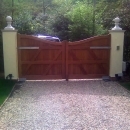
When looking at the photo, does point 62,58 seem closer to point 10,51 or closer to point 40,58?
point 40,58

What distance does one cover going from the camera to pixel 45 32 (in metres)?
19.5

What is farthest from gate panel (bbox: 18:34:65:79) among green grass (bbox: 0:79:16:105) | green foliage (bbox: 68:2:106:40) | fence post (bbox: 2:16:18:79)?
green foliage (bbox: 68:2:106:40)

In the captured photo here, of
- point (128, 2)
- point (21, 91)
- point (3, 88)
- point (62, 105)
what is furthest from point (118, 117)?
point (128, 2)

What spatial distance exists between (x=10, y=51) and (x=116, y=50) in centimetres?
426

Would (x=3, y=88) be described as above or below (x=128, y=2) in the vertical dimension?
below

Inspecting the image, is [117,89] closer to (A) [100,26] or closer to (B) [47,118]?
(B) [47,118]

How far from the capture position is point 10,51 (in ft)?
33.8

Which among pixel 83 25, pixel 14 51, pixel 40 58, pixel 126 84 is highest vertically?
pixel 83 25

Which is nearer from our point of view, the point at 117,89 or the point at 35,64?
the point at 117,89

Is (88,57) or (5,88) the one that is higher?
(88,57)

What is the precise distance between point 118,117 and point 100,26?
1124 cm

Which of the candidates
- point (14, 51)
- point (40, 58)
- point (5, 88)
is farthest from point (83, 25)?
point (5, 88)

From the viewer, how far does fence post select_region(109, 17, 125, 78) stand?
35.0 feet

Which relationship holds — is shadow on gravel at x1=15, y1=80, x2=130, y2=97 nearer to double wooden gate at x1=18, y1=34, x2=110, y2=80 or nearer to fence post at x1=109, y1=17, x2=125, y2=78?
double wooden gate at x1=18, y1=34, x2=110, y2=80
